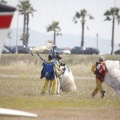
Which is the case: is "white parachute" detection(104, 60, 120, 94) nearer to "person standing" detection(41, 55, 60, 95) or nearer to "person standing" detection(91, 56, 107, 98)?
"person standing" detection(91, 56, 107, 98)

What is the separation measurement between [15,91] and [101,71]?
3797 mm

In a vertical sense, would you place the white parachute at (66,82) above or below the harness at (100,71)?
below

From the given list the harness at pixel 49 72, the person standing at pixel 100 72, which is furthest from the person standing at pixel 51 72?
the person standing at pixel 100 72

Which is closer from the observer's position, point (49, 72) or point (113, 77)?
point (49, 72)

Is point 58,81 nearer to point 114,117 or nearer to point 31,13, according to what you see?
point 114,117

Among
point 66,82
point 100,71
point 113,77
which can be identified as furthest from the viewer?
point 66,82

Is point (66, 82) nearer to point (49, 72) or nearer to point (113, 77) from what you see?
point (49, 72)

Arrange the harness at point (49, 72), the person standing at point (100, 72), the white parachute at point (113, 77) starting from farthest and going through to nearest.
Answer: the white parachute at point (113, 77) → the harness at point (49, 72) → the person standing at point (100, 72)

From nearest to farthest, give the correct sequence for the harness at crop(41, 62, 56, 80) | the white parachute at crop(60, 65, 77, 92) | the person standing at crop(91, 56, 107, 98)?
the person standing at crop(91, 56, 107, 98)
the harness at crop(41, 62, 56, 80)
the white parachute at crop(60, 65, 77, 92)

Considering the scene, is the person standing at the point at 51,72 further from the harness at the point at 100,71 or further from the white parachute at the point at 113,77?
the white parachute at the point at 113,77

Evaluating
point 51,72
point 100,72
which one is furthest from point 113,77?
point 51,72

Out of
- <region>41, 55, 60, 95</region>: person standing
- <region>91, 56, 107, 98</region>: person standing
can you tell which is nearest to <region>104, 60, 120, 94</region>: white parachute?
<region>91, 56, 107, 98</region>: person standing

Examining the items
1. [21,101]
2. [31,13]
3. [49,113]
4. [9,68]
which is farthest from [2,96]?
[31,13]

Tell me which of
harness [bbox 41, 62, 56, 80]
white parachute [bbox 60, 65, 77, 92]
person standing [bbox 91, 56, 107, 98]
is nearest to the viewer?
person standing [bbox 91, 56, 107, 98]
